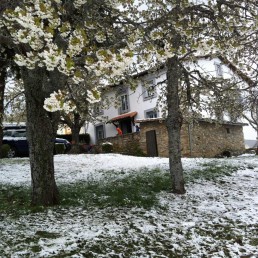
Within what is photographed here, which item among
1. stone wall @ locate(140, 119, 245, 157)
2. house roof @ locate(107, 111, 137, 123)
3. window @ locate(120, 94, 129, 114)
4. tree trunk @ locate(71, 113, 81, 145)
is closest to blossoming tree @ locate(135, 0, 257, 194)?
stone wall @ locate(140, 119, 245, 157)

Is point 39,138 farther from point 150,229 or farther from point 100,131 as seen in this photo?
point 100,131

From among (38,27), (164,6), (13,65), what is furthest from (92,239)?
(13,65)

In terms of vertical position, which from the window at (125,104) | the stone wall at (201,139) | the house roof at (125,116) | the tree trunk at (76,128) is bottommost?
the stone wall at (201,139)

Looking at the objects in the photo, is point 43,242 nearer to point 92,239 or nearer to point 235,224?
point 92,239

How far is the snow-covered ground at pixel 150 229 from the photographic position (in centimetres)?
557

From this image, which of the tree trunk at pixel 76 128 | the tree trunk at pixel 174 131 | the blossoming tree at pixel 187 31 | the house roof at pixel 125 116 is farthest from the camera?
the house roof at pixel 125 116

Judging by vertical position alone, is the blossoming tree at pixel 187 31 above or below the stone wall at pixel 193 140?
above

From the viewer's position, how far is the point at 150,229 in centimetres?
653

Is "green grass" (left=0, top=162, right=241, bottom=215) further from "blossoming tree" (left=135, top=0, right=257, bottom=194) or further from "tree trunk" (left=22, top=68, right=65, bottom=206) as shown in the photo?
"blossoming tree" (left=135, top=0, right=257, bottom=194)

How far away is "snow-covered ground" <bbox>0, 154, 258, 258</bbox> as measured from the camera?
18.3 ft

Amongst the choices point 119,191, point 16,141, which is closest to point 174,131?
point 119,191

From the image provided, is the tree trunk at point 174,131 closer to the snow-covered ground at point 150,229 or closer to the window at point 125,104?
the snow-covered ground at point 150,229

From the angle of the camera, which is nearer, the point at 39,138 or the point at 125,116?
the point at 39,138

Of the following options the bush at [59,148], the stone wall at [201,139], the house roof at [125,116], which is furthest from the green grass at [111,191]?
the house roof at [125,116]
